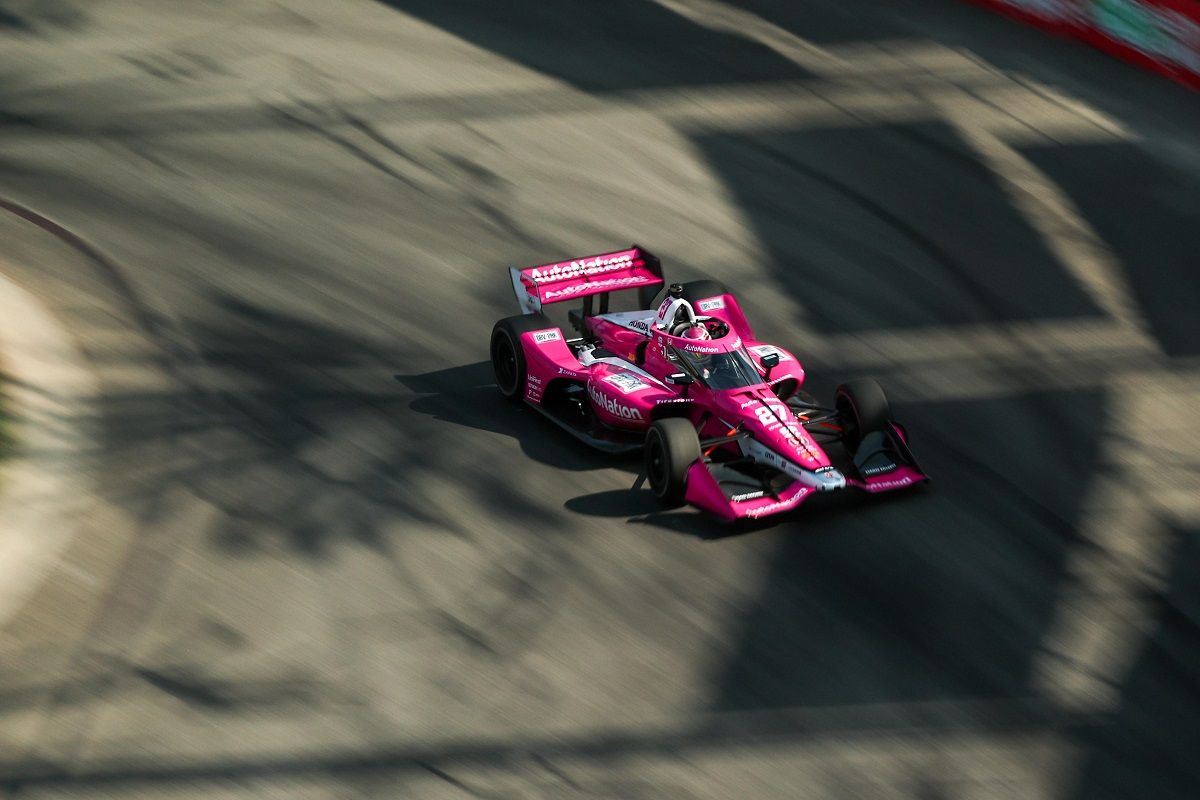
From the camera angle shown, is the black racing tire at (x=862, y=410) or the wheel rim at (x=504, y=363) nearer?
the black racing tire at (x=862, y=410)

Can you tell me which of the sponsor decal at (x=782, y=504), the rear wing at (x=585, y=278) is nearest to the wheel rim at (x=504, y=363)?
the rear wing at (x=585, y=278)

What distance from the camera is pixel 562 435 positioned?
445 inches

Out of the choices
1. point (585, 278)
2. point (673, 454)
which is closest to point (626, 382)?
point (673, 454)

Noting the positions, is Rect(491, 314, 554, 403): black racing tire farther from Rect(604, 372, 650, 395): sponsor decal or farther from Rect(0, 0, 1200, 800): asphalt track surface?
Rect(604, 372, 650, 395): sponsor decal

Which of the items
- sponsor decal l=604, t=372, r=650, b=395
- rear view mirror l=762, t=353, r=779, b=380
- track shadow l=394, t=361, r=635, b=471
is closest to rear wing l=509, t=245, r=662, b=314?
track shadow l=394, t=361, r=635, b=471

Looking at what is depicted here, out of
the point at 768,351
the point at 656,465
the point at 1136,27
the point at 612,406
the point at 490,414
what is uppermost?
the point at 1136,27

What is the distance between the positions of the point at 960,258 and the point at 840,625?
6.59 metres

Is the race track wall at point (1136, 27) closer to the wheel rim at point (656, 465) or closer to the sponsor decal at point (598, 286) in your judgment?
the sponsor decal at point (598, 286)

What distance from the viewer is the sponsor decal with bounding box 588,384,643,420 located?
10758 millimetres

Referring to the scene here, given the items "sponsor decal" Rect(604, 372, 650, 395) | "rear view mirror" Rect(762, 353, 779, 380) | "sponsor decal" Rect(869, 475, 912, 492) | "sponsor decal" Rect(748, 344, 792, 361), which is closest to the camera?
"sponsor decal" Rect(869, 475, 912, 492)

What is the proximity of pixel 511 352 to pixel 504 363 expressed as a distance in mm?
195

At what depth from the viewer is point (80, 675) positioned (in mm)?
8531

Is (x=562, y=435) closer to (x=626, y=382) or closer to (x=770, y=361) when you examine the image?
(x=626, y=382)

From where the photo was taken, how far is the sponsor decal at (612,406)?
10.8 m
